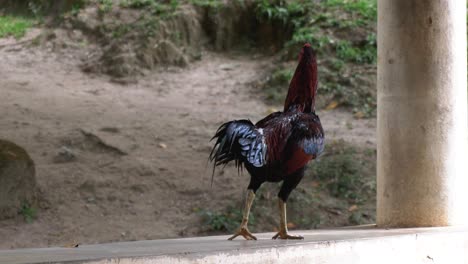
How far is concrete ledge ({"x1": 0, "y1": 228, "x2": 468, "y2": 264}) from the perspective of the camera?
3.75 m

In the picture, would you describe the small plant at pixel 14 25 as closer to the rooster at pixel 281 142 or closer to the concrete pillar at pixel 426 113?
the concrete pillar at pixel 426 113

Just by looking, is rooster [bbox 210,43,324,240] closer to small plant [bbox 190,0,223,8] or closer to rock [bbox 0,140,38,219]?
rock [bbox 0,140,38,219]

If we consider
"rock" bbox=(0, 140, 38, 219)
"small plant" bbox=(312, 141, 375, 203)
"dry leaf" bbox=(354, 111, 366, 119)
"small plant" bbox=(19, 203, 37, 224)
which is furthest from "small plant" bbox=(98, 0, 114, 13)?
"small plant" bbox=(19, 203, 37, 224)

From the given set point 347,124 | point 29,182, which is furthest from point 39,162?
point 347,124

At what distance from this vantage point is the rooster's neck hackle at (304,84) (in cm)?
488

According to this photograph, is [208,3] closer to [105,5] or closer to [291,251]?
[105,5]

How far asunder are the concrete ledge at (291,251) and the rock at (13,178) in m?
3.75

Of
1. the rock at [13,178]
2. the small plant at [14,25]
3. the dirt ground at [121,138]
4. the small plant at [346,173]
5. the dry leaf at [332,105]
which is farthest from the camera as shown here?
the small plant at [14,25]

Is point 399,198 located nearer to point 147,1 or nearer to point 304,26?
point 304,26

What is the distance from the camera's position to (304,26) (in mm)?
14062

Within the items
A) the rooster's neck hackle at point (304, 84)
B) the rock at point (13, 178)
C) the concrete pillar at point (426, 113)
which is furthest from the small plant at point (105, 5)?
the rooster's neck hackle at point (304, 84)

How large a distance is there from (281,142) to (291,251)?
2.52ft

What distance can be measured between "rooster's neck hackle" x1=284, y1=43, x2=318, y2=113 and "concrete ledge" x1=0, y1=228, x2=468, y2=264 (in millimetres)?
921

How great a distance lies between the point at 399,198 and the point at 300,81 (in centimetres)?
A: 171
